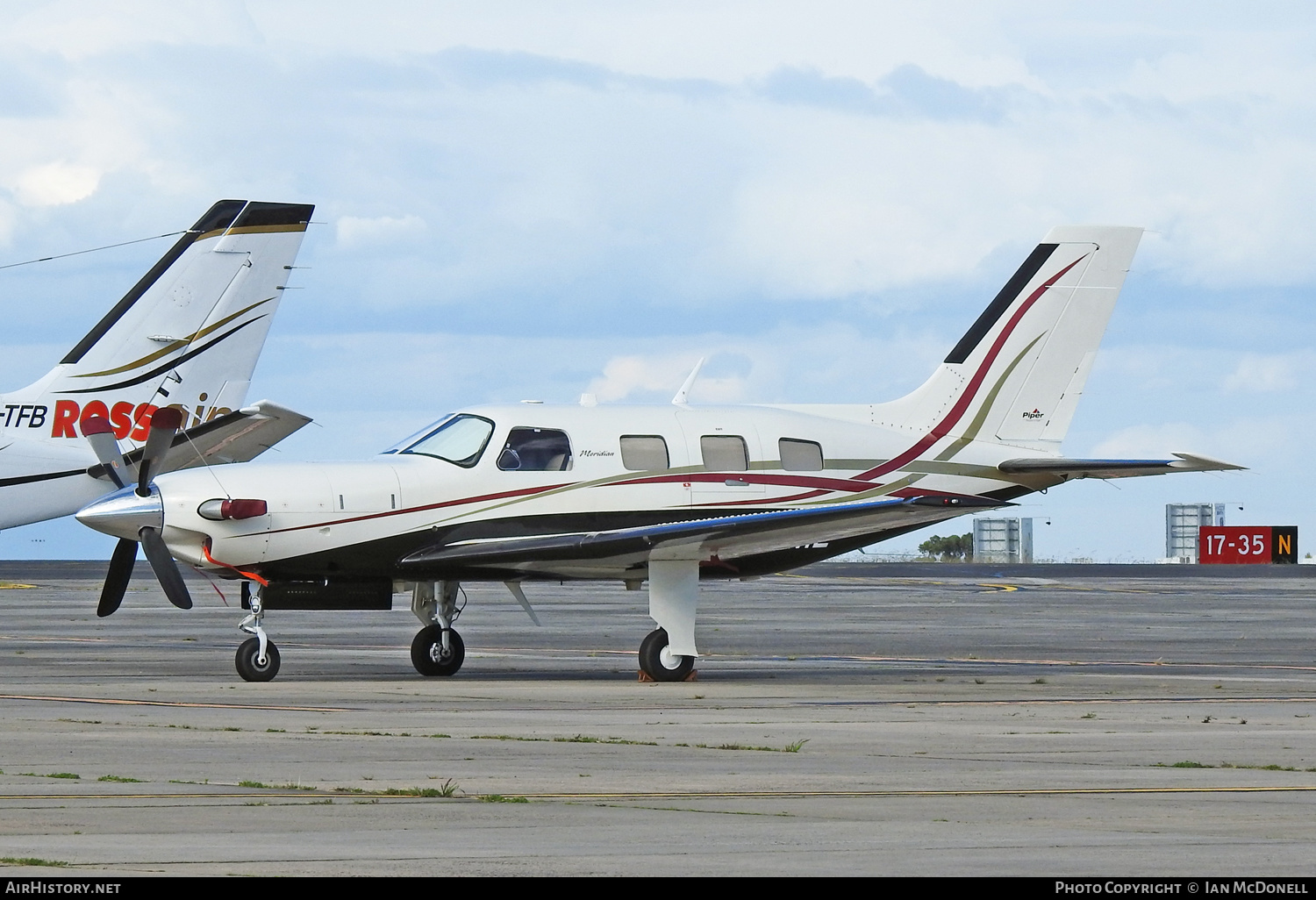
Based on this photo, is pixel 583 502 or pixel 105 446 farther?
pixel 105 446

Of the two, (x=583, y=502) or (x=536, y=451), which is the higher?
(x=536, y=451)

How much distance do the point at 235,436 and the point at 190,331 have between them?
6906 mm

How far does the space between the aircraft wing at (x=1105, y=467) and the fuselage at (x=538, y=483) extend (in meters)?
1.41

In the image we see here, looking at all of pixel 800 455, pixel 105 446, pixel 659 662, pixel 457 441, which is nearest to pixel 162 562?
pixel 105 446

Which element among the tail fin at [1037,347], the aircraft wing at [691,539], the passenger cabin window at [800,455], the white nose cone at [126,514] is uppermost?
the tail fin at [1037,347]

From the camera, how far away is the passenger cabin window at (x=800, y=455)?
21953mm

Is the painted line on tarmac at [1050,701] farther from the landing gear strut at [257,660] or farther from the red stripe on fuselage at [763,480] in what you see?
the landing gear strut at [257,660]

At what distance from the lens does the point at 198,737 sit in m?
14.0

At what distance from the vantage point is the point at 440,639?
21344 millimetres

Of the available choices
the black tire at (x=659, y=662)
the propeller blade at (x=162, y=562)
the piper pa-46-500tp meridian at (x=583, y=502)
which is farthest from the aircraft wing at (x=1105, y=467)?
the propeller blade at (x=162, y=562)

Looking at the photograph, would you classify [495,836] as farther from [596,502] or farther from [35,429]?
[35,429]

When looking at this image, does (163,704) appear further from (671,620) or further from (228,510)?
(671,620)

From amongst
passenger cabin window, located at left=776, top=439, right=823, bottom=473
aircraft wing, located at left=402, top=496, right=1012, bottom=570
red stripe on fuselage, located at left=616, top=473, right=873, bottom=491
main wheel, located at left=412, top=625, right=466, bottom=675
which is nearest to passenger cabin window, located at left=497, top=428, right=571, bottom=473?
red stripe on fuselage, located at left=616, top=473, right=873, bottom=491
